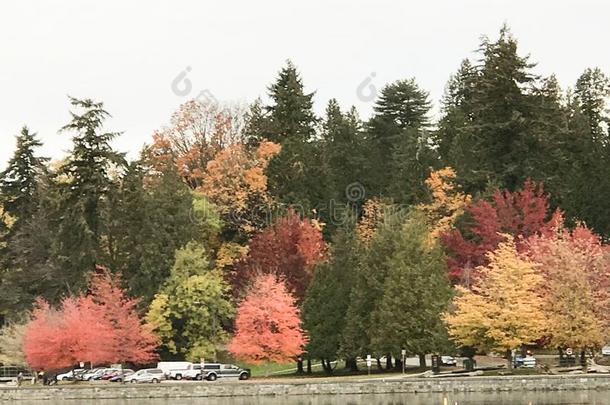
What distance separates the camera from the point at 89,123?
285 feet

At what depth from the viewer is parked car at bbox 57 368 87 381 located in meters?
76.2

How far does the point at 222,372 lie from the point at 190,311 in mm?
6312

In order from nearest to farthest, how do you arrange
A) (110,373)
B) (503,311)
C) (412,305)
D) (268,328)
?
(503,311)
(412,305)
(268,328)
(110,373)

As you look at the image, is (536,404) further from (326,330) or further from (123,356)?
(123,356)

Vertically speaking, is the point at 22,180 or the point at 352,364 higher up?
the point at 22,180

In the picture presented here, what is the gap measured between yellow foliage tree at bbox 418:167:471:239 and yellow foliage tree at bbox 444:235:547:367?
27.4 metres

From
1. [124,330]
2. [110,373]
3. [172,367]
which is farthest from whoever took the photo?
[124,330]

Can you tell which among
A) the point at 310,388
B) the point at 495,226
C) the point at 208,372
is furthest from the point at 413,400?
the point at 495,226

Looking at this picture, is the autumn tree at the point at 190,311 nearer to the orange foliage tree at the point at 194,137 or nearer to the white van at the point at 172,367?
the white van at the point at 172,367

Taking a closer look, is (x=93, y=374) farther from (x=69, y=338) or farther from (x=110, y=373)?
(x=69, y=338)

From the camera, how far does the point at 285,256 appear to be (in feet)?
271

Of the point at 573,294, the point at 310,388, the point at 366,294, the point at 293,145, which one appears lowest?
the point at 310,388

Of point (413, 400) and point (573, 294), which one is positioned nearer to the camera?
point (413, 400)

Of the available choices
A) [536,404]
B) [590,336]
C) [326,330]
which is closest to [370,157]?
[326,330]
